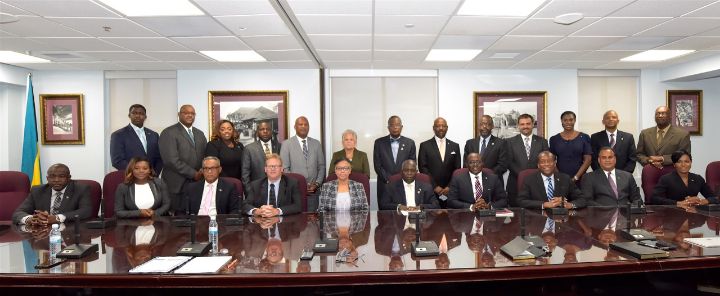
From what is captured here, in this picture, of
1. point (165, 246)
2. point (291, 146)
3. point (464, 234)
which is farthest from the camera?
point (291, 146)

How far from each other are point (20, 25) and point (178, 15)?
168 cm

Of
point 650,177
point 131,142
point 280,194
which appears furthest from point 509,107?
point 131,142

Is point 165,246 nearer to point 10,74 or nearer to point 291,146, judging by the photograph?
point 291,146

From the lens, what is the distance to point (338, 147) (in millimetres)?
7781

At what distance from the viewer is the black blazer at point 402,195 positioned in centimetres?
445

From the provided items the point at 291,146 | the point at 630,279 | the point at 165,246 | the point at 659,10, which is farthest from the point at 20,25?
the point at 659,10

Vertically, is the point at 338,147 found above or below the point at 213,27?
below

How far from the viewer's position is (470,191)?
15.1 feet

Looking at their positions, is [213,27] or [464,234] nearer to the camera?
[464,234]

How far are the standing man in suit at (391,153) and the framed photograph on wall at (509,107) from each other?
7.59ft

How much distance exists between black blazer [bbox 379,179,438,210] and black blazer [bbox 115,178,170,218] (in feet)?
6.41

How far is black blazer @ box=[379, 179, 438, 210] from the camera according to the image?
4449 millimetres

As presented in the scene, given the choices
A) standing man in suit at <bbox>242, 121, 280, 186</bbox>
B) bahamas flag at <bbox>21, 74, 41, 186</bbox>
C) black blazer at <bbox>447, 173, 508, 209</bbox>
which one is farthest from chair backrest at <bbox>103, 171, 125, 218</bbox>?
bahamas flag at <bbox>21, 74, 41, 186</bbox>

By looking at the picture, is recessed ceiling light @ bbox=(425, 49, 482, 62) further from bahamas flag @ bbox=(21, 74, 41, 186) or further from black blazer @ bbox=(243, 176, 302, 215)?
bahamas flag @ bbox=(21, 74, 41, 186)
